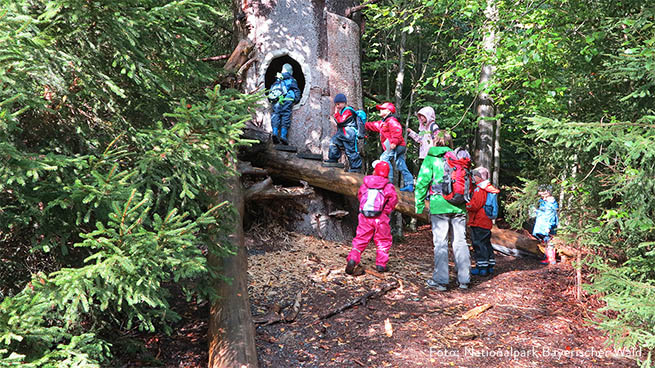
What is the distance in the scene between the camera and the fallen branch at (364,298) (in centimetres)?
501

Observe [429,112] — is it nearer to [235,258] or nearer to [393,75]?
[235,258]

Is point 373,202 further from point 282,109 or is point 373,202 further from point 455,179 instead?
point 282,109

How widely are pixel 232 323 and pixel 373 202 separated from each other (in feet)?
9.06

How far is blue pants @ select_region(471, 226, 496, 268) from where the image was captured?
689cm

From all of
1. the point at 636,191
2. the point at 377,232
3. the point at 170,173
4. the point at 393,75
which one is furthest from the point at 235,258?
the point at 393,75

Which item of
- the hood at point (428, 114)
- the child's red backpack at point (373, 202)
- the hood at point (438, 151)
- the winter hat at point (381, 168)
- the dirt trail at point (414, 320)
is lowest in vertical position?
the dirt trail at point (414, 320)

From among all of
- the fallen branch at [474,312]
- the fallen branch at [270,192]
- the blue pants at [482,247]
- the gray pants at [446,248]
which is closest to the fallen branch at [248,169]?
the fallen branch at [270,192]

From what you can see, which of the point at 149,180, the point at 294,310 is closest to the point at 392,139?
the point at 294,310

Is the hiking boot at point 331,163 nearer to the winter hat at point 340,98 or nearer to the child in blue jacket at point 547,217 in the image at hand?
the winter hat at point 340,98

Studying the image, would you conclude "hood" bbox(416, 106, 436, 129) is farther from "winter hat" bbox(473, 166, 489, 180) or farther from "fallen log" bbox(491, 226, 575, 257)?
"fallen log" bbox(491, 226, 575, 257)

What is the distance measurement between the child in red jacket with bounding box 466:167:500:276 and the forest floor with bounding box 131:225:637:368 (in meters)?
0.26

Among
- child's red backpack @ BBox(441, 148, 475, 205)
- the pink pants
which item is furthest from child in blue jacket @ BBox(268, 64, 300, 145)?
child's red backpack @ BBox(441, 148, 475, 205)

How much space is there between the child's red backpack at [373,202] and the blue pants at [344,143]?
1738 millimetres

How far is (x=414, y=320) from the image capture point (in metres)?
5.01
